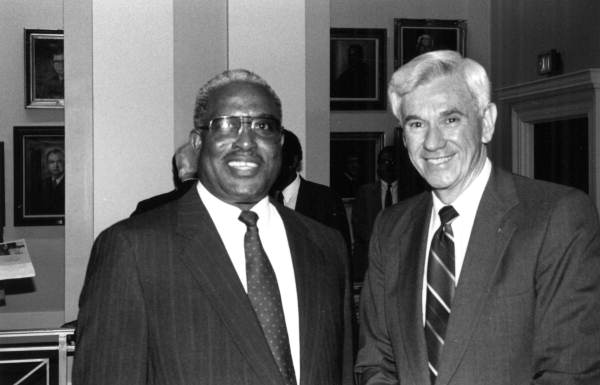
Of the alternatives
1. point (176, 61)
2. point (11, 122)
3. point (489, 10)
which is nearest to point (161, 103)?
point (176, 61)

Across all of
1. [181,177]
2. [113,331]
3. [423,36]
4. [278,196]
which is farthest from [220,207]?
[423,36]

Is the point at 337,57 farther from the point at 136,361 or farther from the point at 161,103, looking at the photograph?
the point at 136,361

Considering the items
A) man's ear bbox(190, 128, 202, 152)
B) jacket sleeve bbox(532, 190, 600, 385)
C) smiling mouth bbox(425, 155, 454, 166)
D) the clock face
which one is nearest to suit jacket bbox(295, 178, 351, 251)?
man's ear bbox(190, 128, 202, 152)

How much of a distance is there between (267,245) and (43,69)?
6360 millimetres

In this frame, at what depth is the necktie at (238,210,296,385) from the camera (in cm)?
192

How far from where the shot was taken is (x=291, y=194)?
189 inches

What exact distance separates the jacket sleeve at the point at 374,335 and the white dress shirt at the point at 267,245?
26 cm

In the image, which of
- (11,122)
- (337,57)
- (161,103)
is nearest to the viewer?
(161,103)

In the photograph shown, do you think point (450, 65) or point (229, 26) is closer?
point (450, 65)

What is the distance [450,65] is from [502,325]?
0.68 m

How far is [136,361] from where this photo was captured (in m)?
1.84

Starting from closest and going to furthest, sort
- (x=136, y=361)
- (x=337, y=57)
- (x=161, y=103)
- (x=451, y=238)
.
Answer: (x=136, y=361), (x=451, y=238), (x=161, y=103), (x=337, y=57)

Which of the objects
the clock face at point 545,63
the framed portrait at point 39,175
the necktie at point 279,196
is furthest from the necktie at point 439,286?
the framed portrait at point 39,175

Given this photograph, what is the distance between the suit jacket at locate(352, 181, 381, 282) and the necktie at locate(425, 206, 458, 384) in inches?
192
